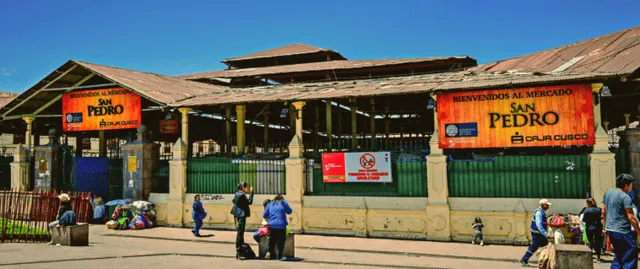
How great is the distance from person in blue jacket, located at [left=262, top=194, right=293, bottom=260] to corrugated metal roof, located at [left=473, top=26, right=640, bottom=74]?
8.71m

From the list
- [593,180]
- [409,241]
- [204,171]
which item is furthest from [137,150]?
[593,180]

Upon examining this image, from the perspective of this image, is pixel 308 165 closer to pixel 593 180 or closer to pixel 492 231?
pixel 492 231

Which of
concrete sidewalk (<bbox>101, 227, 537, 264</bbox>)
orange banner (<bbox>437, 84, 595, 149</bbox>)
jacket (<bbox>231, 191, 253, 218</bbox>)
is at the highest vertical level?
orange banner (<bbox>437, 84, 595, 149</bbox>)

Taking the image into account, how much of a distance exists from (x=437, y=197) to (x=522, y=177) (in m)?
2.24

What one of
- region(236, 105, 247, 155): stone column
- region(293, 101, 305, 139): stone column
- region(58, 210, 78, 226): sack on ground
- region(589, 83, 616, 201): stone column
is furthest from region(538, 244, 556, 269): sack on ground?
region(236, 105, 247, 155): stone column

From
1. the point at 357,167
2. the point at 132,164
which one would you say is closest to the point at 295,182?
the point at 357,167

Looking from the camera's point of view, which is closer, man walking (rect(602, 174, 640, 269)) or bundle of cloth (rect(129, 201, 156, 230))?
man walking (rect(602, 174, 640, 269))

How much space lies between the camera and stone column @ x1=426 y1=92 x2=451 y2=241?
13602mm

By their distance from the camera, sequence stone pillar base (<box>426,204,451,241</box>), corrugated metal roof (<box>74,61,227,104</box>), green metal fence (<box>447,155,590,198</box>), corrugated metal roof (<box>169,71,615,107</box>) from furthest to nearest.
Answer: corrugated metal roof (<box>74,61,227,104</box>) → stone pillar base (<box>426,204,451,241</box>) → corrugated metal roof (<box>169,71,615,107</box>) → green metal fence (<box>447,155,590,198</box>)

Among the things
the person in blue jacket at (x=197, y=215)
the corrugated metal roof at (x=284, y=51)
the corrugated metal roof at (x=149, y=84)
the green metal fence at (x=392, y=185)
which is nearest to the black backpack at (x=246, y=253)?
the person in blue jacket at (x=197, y=215)

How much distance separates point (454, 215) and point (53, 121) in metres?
18.9

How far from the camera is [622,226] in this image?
714 cm

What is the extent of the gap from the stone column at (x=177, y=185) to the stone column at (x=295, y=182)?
3.85 m

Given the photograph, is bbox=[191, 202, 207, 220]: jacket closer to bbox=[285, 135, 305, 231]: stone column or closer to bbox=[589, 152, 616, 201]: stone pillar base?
bbox=[285, 135, 305, 231]: stone column
